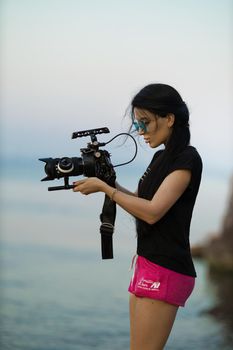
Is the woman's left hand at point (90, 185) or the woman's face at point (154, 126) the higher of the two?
the woman's face at point (154, 126)

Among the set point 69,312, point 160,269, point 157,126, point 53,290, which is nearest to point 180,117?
point 157,126

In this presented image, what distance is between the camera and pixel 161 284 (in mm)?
2742

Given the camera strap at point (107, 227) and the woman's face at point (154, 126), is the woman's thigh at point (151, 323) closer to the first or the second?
the camera strap at point (107, 227)

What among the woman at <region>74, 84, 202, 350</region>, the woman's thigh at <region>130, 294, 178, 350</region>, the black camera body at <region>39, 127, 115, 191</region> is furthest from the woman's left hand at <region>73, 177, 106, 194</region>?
the woman's thigh at <region>130, 294, 178, 350</region>

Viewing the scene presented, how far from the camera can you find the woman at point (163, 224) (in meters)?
2.74

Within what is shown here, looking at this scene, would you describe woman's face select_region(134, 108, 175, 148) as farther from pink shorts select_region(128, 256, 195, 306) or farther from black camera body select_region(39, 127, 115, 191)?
pink shorts select_region(128, 256, 195, 306)

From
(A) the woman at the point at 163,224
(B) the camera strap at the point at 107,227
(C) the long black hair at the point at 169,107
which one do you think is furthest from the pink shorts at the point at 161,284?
(C) the long black hair at the point at 169,107

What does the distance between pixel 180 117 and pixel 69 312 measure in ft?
15.1

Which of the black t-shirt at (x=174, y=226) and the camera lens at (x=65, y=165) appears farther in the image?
the camera lens at (x=65, y=165)

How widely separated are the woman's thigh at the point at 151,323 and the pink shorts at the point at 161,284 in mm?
28

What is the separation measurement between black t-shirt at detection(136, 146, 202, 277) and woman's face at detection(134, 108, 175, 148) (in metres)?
0.09

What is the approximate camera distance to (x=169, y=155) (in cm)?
277

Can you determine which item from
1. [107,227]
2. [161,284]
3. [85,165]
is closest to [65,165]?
[85,165]

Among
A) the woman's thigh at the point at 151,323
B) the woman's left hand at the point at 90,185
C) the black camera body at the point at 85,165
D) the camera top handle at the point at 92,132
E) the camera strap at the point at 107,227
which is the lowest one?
the woman's thigh at the point at 151,323
